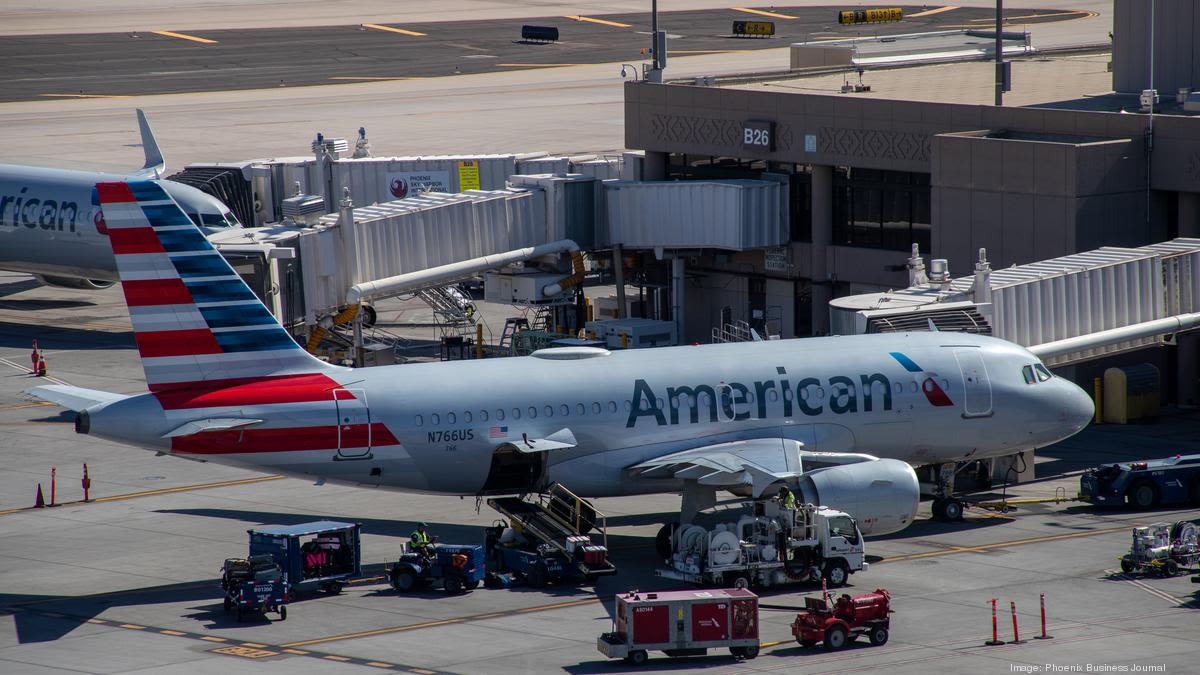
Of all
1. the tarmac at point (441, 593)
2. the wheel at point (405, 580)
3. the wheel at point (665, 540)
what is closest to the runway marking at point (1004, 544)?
the tarmac at point (441, 593)

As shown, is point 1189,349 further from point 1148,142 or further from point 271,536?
point 271,536

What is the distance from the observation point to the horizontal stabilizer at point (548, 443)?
4422 cm

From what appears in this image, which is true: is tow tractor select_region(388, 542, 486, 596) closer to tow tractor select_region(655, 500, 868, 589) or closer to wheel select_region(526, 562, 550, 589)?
wheel select_region(526, 562, 550, 589)

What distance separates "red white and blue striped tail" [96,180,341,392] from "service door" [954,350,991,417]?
1862cm

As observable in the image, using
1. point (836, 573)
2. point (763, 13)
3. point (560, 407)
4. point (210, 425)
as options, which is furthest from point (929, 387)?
point (763, 13)

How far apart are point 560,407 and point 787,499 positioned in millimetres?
6403

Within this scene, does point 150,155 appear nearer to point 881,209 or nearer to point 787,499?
point 881,209

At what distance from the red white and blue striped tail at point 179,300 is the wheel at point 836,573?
1431cm

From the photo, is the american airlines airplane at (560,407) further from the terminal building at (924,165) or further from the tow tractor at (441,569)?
the terminal building at (924,165)

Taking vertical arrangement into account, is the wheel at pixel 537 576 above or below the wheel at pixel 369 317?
below

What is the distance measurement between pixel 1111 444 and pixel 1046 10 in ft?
431

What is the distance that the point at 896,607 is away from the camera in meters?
39.8

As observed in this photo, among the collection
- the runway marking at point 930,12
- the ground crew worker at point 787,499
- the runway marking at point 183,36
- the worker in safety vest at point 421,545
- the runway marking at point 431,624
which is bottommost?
the runway marking at point 431,624

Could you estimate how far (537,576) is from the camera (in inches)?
1677
